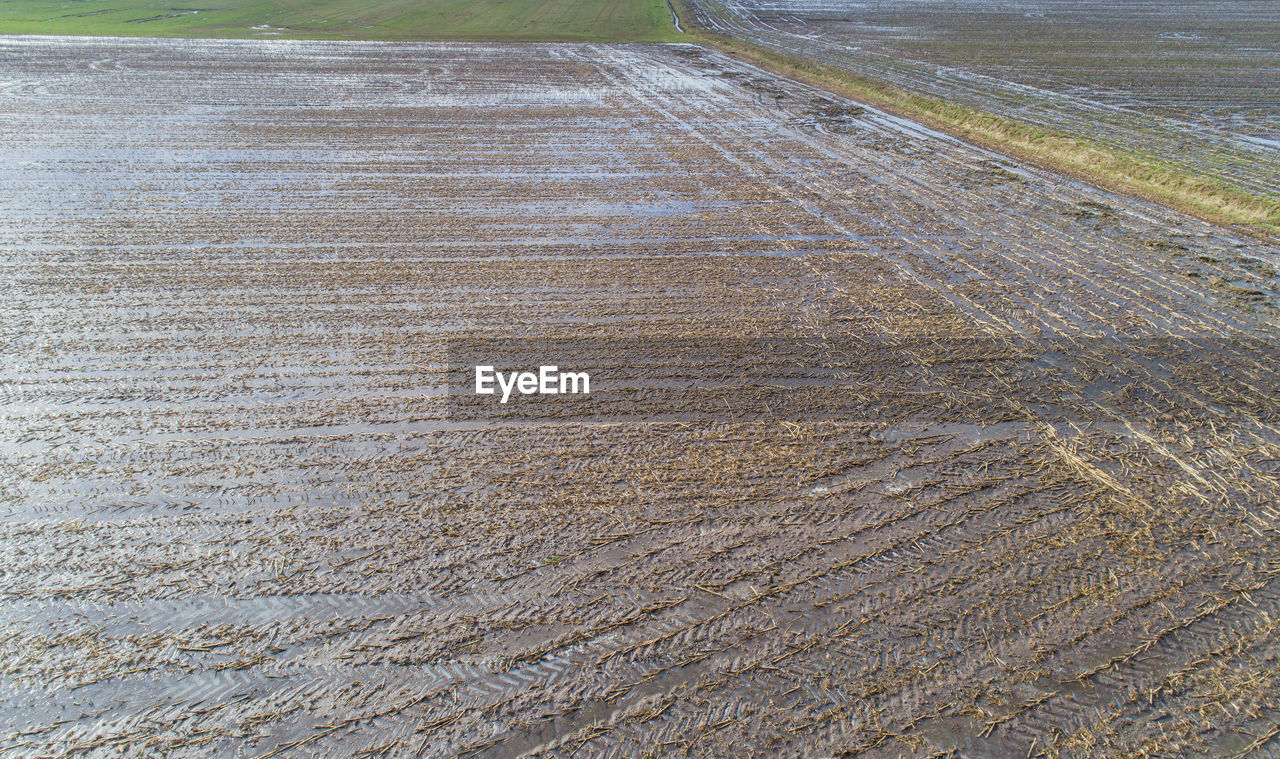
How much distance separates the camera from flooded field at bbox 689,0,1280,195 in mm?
14742

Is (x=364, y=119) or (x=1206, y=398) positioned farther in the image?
(x=364, y=119)

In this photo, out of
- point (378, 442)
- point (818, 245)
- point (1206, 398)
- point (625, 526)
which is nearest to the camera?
point (625, 526)

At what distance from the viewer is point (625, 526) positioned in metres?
4.90

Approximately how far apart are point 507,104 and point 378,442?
1475 cm

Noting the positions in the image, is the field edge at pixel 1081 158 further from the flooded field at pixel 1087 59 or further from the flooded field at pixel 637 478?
the flooded field at pixel 637 478

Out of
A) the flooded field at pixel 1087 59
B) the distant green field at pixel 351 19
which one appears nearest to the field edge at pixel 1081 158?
the flooded field at pixel 1087 59

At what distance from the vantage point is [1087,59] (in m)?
23.5

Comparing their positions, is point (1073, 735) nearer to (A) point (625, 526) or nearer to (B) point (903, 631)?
(B) point (903, 631)

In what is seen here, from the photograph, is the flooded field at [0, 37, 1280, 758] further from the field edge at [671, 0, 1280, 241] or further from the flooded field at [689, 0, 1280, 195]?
the flooded field at [689, 0, 1280, 195]

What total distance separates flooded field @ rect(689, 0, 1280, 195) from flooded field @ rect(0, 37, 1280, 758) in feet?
17.7

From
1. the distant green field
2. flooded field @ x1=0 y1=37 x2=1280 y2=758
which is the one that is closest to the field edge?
flooded field @ x1=0 y1=37 x2=1280 y2=758

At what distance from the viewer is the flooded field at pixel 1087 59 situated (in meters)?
14.7

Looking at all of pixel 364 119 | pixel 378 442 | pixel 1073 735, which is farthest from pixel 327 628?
pixel 364 119

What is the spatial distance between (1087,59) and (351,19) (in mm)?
32339
